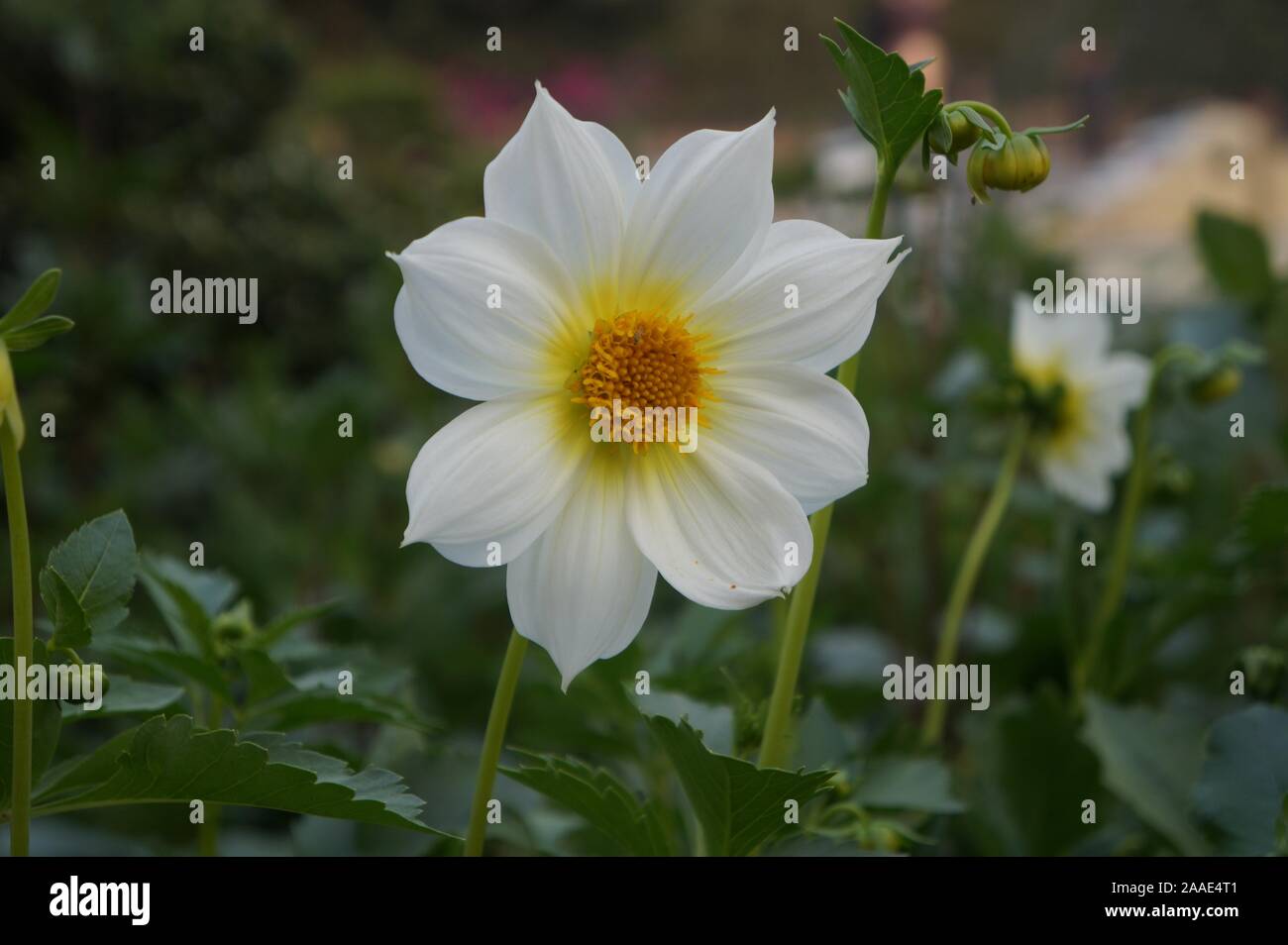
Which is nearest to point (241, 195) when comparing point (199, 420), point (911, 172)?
point (199, 420)

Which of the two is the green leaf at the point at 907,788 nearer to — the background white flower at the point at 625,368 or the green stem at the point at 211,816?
the background white flower at the point at 625,368

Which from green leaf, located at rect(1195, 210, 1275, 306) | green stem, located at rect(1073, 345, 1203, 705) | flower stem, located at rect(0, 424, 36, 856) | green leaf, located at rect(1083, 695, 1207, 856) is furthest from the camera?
green leaf, located at rect(1195, 210, 1275, 306)

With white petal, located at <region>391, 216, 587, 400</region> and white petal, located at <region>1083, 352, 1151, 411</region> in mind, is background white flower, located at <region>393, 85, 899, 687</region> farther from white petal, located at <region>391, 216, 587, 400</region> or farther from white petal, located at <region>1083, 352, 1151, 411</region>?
white petal, located at <region>1083, 352, 1151, 411</region>

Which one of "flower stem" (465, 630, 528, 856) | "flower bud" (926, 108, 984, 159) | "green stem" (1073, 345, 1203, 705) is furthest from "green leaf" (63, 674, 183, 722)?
"green stem" (1073, 345, 1203, 705)

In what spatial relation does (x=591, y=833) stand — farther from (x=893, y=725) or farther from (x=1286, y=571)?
(x=1286, y=571)

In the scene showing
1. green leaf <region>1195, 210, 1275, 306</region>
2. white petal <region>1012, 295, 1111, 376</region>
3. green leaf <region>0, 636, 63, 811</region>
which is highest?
green leaf <region>1195, 210, 1275, 306</region>

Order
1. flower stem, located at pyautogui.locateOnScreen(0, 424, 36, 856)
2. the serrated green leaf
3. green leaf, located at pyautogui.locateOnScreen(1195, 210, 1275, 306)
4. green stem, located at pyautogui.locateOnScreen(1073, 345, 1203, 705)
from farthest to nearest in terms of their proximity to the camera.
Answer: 1. green leaf, located at pyautogui.locateOnScreen(1195, 210, 1275, 306)
2. green stem, located at pyautogui.locateOnScreen(1073, 345, 1203, 705)
3. the serrated green leaf
4. flower stem, located at pyautogui.locateOnScreen(0, 424, 36, 856)

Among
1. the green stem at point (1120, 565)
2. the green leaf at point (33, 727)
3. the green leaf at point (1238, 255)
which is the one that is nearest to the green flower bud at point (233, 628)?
the green leaf at point (33, 727)
